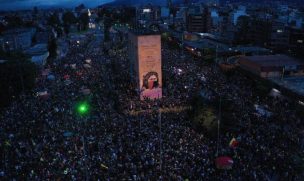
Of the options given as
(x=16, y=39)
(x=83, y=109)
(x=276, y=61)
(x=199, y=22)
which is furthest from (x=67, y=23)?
(x=83, y=109)

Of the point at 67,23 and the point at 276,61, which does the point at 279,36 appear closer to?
the point at 276,61

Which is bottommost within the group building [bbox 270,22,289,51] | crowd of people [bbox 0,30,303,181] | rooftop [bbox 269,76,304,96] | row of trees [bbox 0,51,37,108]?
crowd of people [bbox 0,30,303,181]

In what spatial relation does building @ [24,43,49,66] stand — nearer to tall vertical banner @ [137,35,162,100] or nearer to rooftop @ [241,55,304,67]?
tall vertical banner @ [137,35,162,100]

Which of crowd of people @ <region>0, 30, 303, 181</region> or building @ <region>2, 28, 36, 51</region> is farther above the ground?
building @ <region>2, 28, 36, 51</region>

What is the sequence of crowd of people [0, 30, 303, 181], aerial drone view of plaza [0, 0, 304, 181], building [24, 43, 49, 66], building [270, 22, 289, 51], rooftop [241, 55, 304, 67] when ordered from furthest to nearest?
building [270, 22, 289, 51] < building [24, 43, 49, 66] < rooftop [241, 55, 304, 67] < aerial drone view of plaza [0, 0, 304, 181] < crowd of people [0, 30, 303, 181]

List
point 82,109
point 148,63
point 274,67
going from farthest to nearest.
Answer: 1. point 274,67
2. point 148,63
3. point 82,109

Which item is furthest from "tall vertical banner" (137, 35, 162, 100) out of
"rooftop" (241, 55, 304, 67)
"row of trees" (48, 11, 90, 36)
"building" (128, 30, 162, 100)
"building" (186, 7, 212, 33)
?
"row of trees" (48, 11, 90, 36)
